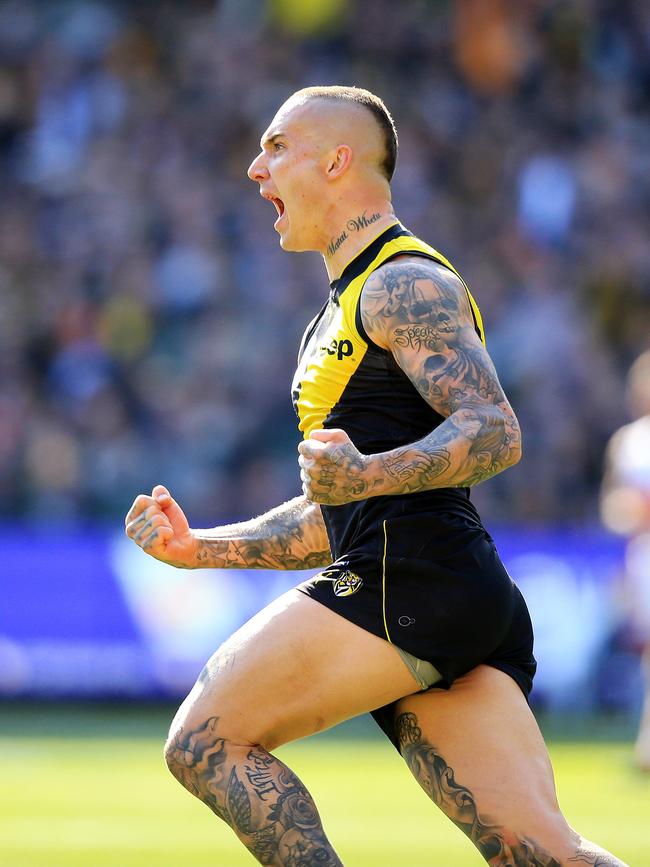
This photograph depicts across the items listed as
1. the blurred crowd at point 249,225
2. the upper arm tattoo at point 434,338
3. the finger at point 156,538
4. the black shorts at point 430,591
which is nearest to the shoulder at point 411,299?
the upper arm tattoo at point 434,338

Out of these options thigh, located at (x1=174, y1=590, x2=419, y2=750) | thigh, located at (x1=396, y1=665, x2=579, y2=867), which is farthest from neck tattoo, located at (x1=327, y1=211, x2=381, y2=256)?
thigh, located at (x1=396, y1=665, x2=579, y2=867)

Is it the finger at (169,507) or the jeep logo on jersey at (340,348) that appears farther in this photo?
the finger at (169,507)

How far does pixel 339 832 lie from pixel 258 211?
9.73 metres

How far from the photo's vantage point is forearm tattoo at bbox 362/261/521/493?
4.38m

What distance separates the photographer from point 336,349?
4793mm

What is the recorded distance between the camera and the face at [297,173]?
4980 mm

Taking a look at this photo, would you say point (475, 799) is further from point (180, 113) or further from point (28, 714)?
point (180, 113)

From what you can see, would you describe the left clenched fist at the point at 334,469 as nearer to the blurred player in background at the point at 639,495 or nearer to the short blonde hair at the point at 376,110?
the short blonde hair at the point at 376,110

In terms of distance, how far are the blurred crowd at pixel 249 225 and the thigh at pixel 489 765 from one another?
916cm

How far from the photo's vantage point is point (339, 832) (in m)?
8.02

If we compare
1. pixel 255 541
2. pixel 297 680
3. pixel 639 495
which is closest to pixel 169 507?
pixel 255 541

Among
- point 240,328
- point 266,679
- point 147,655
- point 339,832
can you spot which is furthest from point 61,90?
point 266,679

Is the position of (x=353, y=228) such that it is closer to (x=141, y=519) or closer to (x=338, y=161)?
(x=338, y=161)

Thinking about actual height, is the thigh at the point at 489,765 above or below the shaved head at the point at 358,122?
below
